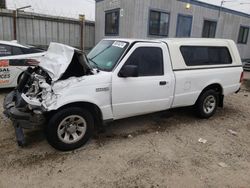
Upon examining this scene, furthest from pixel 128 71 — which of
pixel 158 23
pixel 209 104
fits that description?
pixel 158 23

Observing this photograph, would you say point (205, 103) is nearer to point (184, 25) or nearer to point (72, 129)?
point (72, 129)

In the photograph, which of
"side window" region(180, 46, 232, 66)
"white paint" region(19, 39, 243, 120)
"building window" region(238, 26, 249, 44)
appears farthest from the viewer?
"building window" region(238, 26, 249, 44)

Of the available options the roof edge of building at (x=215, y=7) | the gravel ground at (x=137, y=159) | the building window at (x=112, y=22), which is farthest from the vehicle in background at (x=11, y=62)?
the roof edge of building at (x=215, y=7)

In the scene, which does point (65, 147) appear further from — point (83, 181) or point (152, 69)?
point (152, 69)

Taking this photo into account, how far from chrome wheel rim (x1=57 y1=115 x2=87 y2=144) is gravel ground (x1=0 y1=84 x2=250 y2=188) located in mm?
223

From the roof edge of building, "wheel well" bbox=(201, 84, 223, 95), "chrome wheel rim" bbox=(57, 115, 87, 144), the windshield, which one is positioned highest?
the roof edge of building

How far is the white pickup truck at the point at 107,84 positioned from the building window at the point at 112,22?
315 inches

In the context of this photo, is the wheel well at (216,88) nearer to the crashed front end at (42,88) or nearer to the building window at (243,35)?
the crashed front end at (42,88)

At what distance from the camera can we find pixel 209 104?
17.3 ft

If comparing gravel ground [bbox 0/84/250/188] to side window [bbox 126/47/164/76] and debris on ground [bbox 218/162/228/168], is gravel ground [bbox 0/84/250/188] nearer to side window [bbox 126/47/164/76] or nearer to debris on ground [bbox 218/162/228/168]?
debris on ground [bbox 218/162/228/168]

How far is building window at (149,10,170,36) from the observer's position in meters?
11.4

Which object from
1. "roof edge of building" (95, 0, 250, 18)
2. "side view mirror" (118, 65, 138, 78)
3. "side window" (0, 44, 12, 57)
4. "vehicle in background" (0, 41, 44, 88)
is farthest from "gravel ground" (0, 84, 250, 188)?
"roof edge of building" (95, 0, 250, 18)

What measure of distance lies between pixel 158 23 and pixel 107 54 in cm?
Answer: 838

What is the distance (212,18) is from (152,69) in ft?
38.1
